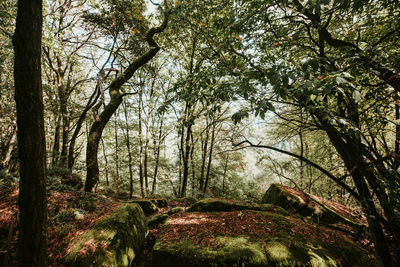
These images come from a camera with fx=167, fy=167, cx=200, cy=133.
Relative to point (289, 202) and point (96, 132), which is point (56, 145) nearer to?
point (96, 132)

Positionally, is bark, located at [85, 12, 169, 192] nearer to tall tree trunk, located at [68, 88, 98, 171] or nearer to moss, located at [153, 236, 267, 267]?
tall tree trunk, located at [68, 88, 98, 171]

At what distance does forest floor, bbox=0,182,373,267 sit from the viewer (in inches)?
124

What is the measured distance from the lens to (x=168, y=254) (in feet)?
10.8

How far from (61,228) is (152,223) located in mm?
2589

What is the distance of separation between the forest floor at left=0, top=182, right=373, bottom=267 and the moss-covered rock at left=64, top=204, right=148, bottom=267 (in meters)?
0.27

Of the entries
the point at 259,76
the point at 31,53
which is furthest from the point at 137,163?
the point at 259,76

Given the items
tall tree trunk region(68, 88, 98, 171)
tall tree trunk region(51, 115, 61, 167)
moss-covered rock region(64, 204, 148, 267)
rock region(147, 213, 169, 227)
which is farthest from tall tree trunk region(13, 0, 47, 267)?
tall tree trunk region(51, 115, 61, 167)

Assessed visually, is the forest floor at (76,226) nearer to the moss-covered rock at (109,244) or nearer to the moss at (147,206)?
the moss-covered rock at (109,244)

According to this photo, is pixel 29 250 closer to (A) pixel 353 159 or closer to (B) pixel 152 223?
(B) pixel 152 223

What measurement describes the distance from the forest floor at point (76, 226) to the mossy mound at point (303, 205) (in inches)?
48.5

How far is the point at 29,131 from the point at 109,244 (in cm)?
241

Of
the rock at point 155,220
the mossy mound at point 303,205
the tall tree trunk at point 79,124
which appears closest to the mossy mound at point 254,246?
the rock at point 155,220

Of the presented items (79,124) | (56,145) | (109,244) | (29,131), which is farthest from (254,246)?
(56,145)

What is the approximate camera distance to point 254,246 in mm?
3188
